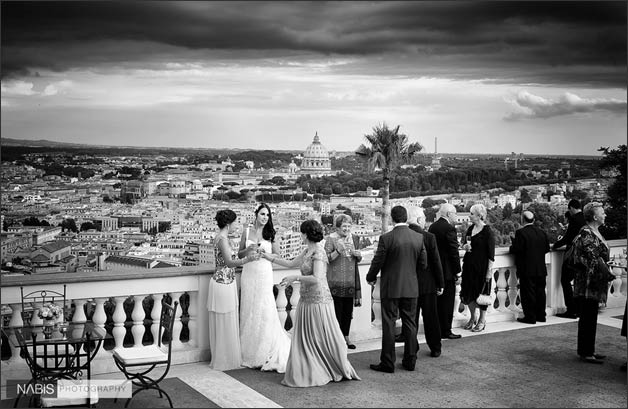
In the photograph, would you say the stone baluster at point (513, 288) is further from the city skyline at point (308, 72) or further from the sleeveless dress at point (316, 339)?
the city skyline at point (308, 72)

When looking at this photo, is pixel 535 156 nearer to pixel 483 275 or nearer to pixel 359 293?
pixel 483 275

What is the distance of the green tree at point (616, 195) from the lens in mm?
13227

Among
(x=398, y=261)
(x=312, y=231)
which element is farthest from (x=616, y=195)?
(x=312, y=231)

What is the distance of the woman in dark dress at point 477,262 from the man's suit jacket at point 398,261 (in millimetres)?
1503

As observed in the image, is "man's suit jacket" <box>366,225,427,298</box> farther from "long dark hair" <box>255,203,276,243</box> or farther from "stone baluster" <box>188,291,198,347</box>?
"stone baluster" <box>188,291,198,347</box>

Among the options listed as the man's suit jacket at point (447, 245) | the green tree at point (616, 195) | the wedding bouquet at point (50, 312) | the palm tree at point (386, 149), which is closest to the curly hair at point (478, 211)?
the man's suit jacket at point (447, 245)

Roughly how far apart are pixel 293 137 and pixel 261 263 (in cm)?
918

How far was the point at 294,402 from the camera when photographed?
16.8 feet

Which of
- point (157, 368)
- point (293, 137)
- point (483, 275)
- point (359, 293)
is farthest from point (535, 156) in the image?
point (157, 368)

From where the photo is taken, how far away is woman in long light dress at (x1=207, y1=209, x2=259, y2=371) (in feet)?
20.0

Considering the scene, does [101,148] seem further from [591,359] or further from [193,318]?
[591,359]

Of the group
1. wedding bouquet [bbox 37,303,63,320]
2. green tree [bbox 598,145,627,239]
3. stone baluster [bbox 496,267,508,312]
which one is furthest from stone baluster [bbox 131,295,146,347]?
green tree [bbox 598,145,627,239]

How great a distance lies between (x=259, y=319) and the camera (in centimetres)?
617

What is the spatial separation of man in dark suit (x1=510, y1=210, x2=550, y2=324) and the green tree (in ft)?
18.4
